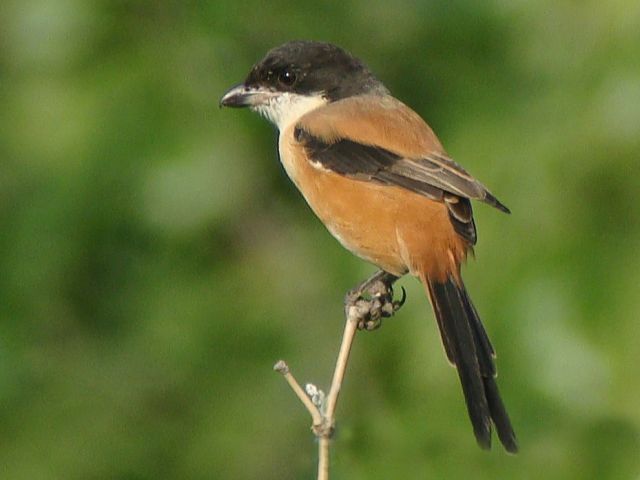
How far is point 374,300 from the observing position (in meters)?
3.95

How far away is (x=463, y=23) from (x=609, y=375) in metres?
1.59

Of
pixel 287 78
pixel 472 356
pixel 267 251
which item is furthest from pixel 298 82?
pixel 472 356

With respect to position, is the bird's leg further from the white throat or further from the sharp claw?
the white throat

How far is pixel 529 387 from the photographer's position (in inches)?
148

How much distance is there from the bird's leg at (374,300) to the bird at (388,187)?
36 mm

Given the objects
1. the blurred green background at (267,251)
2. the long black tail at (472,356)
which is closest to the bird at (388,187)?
the long black tail at (472,356)

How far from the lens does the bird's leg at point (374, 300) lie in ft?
12.6

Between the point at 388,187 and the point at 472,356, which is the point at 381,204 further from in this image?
the point at 472,356

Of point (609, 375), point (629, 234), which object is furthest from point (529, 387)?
point (629, 234)

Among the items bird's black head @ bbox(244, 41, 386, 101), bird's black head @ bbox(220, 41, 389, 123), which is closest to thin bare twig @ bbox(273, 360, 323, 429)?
bird's black head @ bbox(220, 41, 389, 123)

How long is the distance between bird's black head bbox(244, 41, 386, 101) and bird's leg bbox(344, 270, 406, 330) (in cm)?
77

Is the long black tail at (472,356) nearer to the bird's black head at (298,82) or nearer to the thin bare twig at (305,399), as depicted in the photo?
the thin bare twig at (305,399)

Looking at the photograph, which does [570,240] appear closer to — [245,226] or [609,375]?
[609,375]

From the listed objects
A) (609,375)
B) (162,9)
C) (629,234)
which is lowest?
(609,375)
